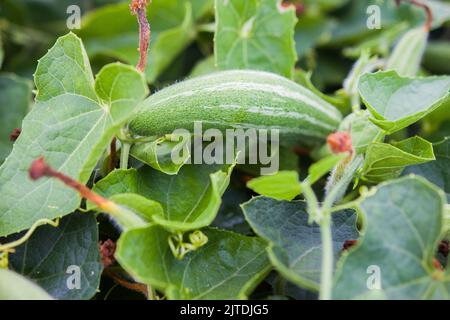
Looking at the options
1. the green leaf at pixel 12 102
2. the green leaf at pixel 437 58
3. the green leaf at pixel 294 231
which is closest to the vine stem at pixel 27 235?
the green leaf at pixel 294 231

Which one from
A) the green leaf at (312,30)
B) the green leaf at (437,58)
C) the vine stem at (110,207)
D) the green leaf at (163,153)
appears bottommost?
the vine stem at (110,207)

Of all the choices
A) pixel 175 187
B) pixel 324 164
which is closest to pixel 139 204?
pixel 175 187

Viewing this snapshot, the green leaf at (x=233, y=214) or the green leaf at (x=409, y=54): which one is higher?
the green leaf at (x=409, y=54)

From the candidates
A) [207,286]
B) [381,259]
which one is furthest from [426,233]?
[207,286]

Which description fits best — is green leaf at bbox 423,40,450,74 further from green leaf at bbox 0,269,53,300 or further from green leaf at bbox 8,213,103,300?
green leaf at bbox 0,269,53,300

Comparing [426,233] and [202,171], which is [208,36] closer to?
[202,171]

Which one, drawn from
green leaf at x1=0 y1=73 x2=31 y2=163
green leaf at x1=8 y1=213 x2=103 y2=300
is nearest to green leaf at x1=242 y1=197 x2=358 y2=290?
green leaf at x1=8 y1=213 x2=103 y2=300

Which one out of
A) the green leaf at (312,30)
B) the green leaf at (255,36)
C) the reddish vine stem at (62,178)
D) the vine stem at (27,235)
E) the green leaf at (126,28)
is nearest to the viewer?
the reddish vine stem at (62,178)

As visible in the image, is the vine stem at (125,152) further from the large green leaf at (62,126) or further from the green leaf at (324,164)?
the green leaf at (324,164)
